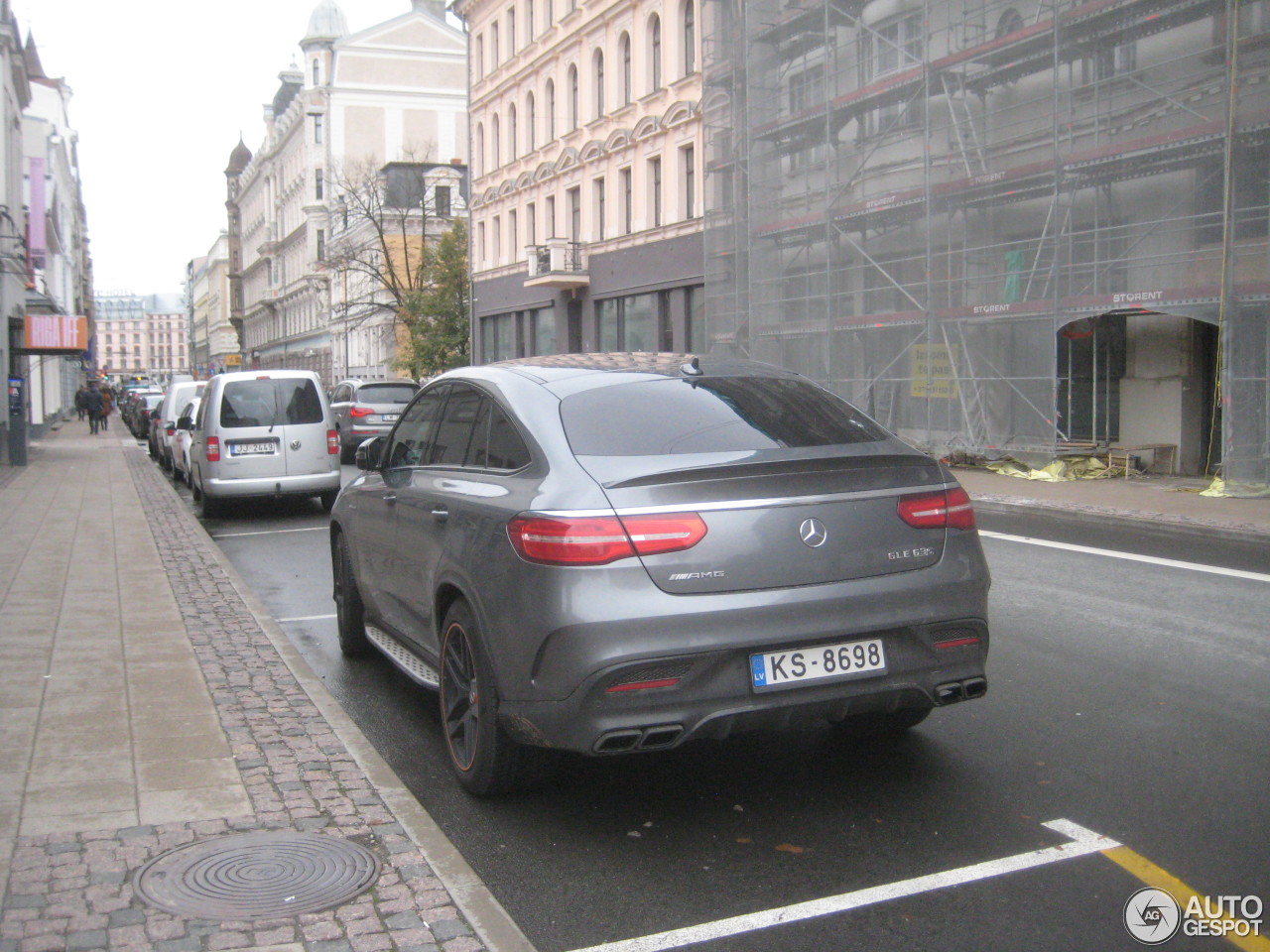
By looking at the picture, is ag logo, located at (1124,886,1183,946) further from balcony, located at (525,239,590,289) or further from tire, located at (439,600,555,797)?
balcony, located at (525,239,590,289)

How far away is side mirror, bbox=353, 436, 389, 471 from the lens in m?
6.70

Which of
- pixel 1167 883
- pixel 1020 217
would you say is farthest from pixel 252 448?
pixel 1167 883

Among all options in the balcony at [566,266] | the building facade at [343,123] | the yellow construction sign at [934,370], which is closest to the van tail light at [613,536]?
the yellow construction sign at [934,370]

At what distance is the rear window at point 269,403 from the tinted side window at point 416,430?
383 inches

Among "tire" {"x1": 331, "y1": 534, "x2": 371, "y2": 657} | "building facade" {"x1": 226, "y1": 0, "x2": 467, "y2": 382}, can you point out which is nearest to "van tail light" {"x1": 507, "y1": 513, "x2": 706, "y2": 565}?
"tire" {"x1": 331, "y1": 534, "x2": 371, "y2": 657}

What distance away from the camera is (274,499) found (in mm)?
17641

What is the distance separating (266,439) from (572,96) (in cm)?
2898

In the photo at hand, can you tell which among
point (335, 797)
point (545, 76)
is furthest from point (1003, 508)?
point (545, 76)

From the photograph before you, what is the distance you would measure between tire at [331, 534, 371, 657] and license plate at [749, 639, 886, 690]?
3.43 m

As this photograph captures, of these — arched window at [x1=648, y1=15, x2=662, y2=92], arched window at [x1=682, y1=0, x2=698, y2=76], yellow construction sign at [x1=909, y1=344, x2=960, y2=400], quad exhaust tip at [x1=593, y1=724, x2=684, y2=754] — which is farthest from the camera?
arched window at [x1=648, y1=15, x2=662, y2=92]

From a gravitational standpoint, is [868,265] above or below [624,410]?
above

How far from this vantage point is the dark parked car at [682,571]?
4.20m

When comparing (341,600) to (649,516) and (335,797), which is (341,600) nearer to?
(335,797)

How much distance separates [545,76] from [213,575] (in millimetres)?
36583
